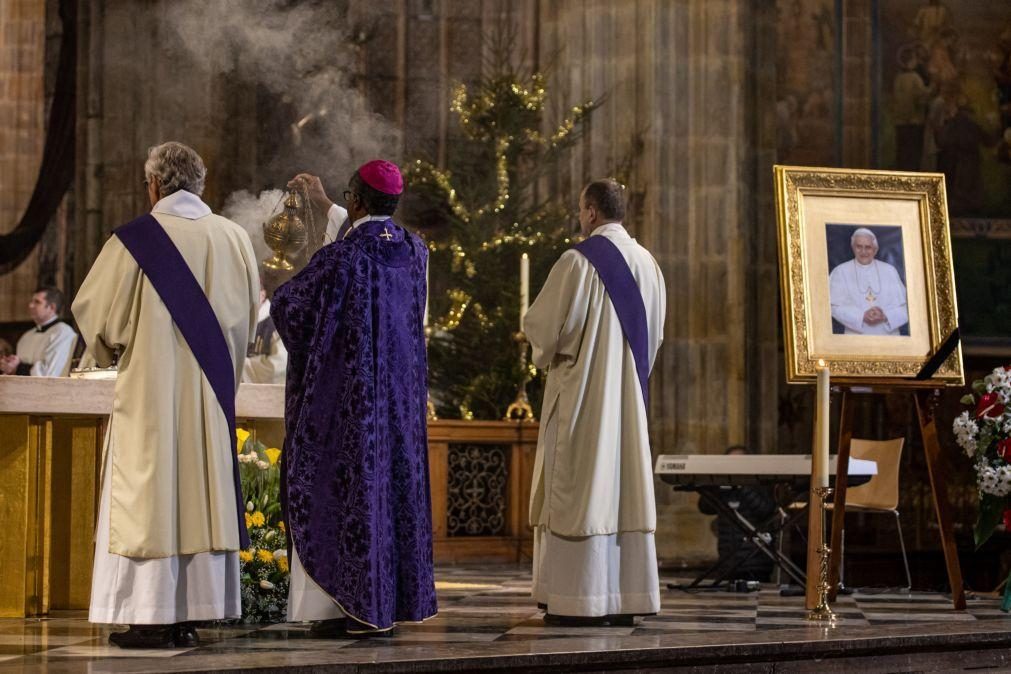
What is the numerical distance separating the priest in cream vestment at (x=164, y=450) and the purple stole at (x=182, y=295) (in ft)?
0.05

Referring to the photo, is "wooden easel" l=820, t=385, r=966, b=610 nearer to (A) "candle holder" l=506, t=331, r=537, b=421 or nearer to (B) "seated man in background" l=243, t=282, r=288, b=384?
(B) "seated man in background" l=243, t=282, r=288, b=384

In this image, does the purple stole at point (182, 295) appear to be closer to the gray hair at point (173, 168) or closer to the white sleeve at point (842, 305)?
the gray hair at point (173, 168)

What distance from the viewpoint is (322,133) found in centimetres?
1180

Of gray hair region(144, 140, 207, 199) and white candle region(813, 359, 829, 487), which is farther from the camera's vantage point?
white candle region(813, 359, 829, 487)

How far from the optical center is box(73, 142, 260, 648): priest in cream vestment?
4.93 m

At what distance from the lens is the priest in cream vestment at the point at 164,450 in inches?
194

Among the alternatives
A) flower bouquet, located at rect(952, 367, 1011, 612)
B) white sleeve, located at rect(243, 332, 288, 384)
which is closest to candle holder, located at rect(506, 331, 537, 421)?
white sleeve, located at rect(243, 332, 288, 384)

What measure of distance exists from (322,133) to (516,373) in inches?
105

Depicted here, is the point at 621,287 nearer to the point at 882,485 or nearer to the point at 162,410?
the point at 162,410

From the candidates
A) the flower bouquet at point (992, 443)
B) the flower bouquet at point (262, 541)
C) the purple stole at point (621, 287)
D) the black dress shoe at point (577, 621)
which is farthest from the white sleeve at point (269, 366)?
the flower bouquet at point (992, 443)

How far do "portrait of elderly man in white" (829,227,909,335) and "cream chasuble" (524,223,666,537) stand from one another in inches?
52.1

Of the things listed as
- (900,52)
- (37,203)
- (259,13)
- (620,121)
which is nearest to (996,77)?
(900,52)

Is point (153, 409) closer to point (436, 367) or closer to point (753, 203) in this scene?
point (436, 367)

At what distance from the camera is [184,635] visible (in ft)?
16.6
